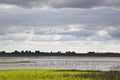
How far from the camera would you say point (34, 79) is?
5419 centimetres

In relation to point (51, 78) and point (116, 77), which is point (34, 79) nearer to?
point (51, 78)

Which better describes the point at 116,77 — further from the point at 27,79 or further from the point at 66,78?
the point at 27,79

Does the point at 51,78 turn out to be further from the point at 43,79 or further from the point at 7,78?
the point at 7,78

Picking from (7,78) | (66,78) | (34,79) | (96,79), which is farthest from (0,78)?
(96,79)

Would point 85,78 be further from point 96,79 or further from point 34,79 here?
point 34,79

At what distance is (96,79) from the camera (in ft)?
178

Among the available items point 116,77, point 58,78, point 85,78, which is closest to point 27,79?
point 58,78

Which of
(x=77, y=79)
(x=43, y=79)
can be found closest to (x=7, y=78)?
(x=43, y=79)

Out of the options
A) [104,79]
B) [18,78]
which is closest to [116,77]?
[104,79]

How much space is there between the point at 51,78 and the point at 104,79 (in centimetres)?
748

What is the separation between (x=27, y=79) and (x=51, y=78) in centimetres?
382

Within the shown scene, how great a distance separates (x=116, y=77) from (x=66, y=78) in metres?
6.95

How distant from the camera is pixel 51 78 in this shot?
56.1m

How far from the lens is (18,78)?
5581 centimetres
